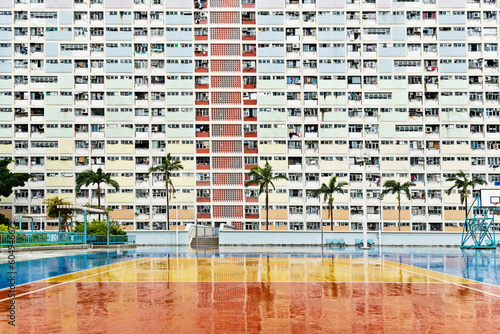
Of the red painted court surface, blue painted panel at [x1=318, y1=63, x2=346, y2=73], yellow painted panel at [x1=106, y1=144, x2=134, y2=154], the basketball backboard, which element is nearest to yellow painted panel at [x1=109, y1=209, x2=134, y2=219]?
yellow painted panel at [x1=106, y1=144, x2=134, y2=154]

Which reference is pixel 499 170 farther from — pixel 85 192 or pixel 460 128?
pixel 85 192

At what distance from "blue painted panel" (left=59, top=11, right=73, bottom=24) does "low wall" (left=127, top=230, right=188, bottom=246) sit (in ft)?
135

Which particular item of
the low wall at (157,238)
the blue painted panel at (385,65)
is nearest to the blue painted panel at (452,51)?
the blue painted panel at (385,65)

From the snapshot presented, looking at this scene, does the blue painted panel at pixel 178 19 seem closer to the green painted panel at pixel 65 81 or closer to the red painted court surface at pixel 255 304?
the green painted panel at pixel 65 81

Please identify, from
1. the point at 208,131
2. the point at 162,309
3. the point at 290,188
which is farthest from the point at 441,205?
the point at 162,309

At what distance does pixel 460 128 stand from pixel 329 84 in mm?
23209

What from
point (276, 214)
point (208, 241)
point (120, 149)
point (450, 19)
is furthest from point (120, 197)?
point (450, 19)

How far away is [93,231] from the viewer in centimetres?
5325

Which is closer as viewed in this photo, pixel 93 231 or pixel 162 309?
pixel 162 309

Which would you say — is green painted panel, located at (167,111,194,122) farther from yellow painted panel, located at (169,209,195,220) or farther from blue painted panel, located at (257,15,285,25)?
blue painted panel, located at (257,15,285,25)

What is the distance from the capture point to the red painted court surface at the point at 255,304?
10820mm

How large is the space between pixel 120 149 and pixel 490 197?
193 feet

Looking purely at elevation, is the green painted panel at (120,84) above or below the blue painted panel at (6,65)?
below

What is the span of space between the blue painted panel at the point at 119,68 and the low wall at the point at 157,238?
32.3 m
